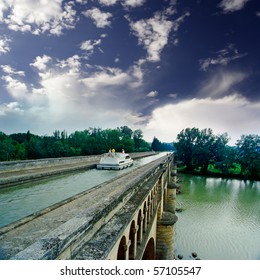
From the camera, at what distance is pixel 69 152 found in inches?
2050

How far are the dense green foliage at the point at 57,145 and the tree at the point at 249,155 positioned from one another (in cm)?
2801

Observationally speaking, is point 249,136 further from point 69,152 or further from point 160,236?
point 160,236

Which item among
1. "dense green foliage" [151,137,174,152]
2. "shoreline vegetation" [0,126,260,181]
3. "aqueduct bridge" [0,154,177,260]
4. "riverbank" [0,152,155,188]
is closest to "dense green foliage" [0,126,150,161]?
"shoreline vegetation" [0,126,260,181]

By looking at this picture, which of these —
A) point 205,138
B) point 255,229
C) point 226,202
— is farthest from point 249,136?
point 255,229

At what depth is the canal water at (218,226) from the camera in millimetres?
16578

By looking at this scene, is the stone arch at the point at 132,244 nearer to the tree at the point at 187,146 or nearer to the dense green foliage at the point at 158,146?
the tree at the point at 187,146

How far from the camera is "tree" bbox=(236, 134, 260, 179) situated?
50.8m

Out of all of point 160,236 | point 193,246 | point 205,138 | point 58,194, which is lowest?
point 193,246

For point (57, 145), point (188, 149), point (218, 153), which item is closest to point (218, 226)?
point (57, 145)

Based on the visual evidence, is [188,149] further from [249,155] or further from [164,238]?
[164,238]

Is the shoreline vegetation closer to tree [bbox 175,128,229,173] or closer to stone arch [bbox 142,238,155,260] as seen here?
tree [bbox 175,128,229,173]

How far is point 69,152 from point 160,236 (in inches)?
1651

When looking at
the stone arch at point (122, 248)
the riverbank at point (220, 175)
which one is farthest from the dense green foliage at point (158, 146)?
the stone arch at point (122, 248)

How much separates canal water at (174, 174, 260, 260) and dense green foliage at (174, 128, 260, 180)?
18.6 meters
